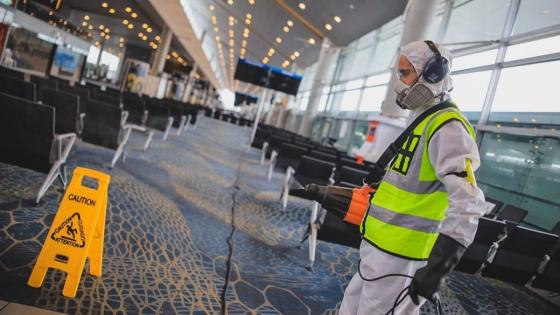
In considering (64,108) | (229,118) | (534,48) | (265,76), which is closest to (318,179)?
(64,108)

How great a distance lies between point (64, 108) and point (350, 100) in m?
14.4

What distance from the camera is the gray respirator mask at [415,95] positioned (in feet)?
4.90

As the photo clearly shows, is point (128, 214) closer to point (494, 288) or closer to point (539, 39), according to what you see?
point (494, 288)

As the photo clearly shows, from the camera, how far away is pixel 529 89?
6.85m

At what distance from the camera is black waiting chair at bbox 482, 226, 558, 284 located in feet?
11.1

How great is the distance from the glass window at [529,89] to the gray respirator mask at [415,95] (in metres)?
A: 6.13

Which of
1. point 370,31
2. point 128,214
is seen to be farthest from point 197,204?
point 370,31

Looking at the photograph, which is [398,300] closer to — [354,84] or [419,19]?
[419,19]

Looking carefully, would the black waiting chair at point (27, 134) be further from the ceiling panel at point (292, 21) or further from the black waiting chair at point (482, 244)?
the ceiling panel at point (292, 21)

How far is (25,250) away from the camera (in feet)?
7.55

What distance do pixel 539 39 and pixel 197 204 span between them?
6.90 m

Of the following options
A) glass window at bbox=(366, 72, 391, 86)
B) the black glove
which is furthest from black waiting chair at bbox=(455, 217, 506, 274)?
glass window at bbox=(366, 72, 391, 86)

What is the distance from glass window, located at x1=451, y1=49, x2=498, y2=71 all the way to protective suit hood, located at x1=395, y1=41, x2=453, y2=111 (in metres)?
6.83

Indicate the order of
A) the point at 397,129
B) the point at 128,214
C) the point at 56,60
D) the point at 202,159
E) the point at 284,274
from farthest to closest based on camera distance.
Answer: the point at 56,60 → the point at 397,129 → the point at 202,159 → the point at 128,214 → the point at 284,274
